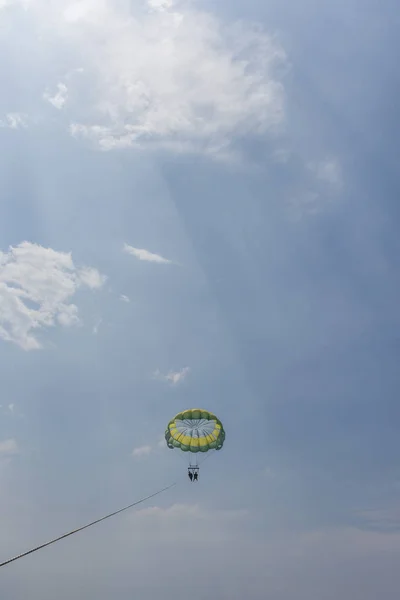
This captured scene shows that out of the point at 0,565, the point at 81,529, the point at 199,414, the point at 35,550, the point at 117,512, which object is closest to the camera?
the point at 0,565

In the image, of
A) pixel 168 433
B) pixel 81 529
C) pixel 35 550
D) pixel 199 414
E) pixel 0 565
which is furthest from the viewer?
pixel 168 433

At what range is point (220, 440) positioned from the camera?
63531 millimetres

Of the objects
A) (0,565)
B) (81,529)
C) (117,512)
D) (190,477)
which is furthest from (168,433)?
(0,565)

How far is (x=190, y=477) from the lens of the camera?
62.7 metres

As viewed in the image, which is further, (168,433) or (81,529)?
(168,433)

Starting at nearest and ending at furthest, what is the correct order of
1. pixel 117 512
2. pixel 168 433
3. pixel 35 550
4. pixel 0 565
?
pixel 0 565 → pixel 35 550 → pixel 117 512 → pixel 168 433

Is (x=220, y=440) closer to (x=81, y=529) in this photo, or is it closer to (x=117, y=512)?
(x=117, y=512)

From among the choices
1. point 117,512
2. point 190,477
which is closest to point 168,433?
point 190,477

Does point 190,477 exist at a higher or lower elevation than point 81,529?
higher

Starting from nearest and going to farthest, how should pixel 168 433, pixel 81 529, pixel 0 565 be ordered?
pixel 0 565, pixel 81 529, pixel 168 433

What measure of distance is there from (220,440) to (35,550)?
144ft

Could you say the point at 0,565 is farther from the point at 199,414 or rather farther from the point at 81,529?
the point at 199,414

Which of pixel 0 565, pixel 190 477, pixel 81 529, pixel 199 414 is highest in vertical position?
pixel 199 414

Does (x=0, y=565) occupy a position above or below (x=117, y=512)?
below
